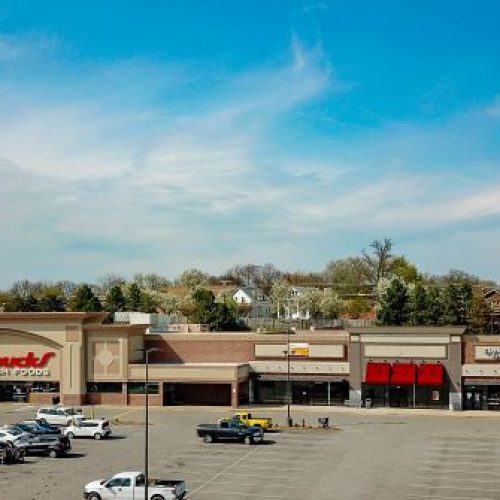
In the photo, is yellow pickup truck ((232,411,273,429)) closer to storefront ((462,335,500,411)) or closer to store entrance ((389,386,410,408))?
store entrance ((389,386,410,408))

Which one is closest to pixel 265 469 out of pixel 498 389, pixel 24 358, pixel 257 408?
pixel 257 408

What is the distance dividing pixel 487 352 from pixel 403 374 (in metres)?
7.49

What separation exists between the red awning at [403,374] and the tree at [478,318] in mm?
48262

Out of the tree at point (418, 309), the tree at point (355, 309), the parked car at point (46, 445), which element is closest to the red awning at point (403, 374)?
the tree at point (418, 309)

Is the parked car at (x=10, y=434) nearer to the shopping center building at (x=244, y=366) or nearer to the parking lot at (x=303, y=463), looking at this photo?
the parking lot at (x=303, y=463)

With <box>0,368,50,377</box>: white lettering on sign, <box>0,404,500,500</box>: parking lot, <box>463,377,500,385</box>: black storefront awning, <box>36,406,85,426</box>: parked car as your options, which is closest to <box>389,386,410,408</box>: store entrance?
<box>463,377,500,385</box>: black storefront awning

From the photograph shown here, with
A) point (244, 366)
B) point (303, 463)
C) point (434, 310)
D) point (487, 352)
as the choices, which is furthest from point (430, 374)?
point (434, 310)

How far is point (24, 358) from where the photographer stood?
8362 cm

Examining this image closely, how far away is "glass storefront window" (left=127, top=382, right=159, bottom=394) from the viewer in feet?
265

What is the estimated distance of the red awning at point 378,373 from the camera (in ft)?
258

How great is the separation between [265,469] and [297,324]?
94396mm

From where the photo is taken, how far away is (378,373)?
259 ft

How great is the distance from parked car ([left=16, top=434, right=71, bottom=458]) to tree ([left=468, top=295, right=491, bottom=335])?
8215 cm

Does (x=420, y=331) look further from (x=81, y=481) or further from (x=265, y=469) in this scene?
(x=81, y=481)
